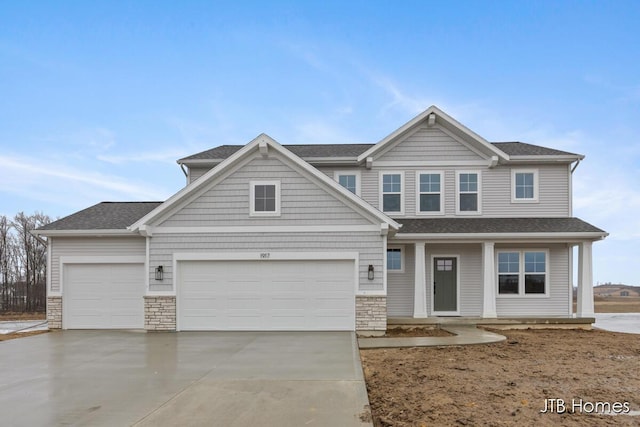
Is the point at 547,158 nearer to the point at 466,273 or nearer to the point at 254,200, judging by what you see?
the point at 466,273

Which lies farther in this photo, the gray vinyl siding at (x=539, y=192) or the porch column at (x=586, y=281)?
the gray vinyl siding at (x=539, y=192)

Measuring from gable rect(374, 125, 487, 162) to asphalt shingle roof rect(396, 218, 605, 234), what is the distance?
2199mm

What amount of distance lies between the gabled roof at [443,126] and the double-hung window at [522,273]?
133 inches

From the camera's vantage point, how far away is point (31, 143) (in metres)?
19.5

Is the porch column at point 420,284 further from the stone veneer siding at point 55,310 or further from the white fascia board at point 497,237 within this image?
the stone veneer siding at point 55,310

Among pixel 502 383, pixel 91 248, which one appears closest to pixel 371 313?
pixel 502 383

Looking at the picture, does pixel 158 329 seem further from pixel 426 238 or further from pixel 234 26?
pixel 234 26

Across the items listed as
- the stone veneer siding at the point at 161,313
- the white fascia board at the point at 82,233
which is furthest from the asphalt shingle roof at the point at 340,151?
the stone veneer siding at the point at 161,313

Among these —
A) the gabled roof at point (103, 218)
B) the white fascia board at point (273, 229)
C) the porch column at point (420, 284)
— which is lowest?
the porch column at point (420, 284)

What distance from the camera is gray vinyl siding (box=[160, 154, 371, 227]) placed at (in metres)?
11.8

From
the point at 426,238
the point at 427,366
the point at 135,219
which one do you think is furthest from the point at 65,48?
the point at 427,366

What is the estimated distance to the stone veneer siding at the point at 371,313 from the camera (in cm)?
1148

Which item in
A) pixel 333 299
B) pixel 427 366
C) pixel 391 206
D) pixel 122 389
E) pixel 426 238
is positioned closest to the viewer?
pixel 122 389

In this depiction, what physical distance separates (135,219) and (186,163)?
2.64 meters
